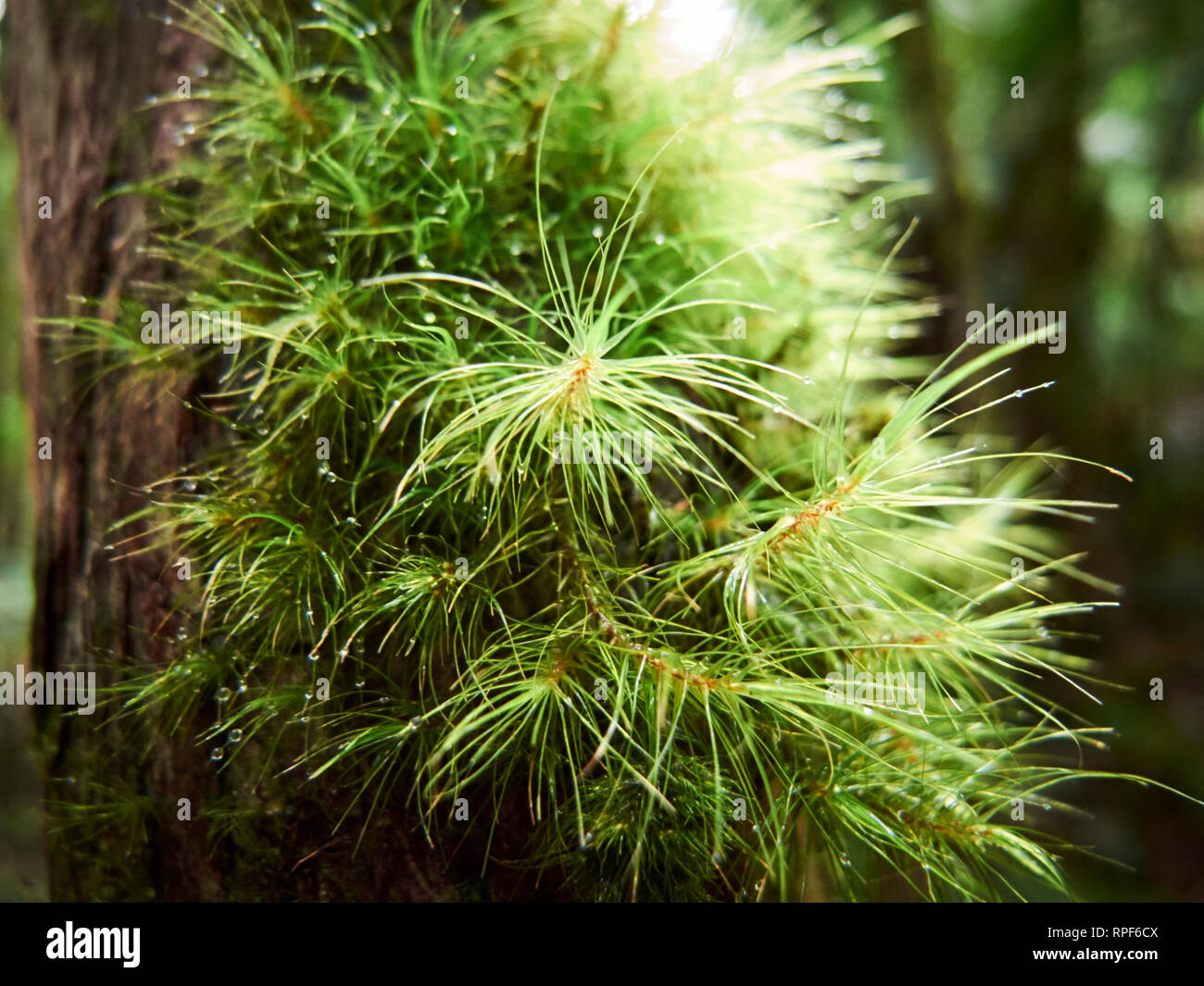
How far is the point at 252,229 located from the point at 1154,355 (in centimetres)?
268

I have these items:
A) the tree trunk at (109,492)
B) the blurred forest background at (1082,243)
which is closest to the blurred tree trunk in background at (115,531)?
the tree trunk at (109,492)

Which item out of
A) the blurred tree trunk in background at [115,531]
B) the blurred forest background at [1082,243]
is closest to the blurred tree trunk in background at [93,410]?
the blurred tree trunk in background at [115,531]

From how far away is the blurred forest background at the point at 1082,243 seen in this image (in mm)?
1482

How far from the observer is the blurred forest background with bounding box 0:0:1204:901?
4.86 feet

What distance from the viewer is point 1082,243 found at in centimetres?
191

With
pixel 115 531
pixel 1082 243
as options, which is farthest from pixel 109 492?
pixel 1082 243

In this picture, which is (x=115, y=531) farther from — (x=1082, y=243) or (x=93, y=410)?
(x=1082, y=243)

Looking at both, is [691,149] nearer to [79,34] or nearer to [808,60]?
[808,60]

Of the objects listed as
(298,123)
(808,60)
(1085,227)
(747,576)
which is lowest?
(747,576)

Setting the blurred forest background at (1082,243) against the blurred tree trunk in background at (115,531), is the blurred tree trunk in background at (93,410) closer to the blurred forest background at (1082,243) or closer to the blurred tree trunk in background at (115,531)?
the blurred tree trunk in background at (115,531)

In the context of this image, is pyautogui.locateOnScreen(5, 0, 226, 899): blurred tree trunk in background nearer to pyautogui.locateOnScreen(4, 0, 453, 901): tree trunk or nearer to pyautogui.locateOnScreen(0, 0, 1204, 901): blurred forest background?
pyautogui.locateOnScreen(4, 0, 453, 901): tree trunk

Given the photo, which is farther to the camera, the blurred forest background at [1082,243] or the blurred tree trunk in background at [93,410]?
the blurred forest background at [1082,243]

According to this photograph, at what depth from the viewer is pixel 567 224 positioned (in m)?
0.63
